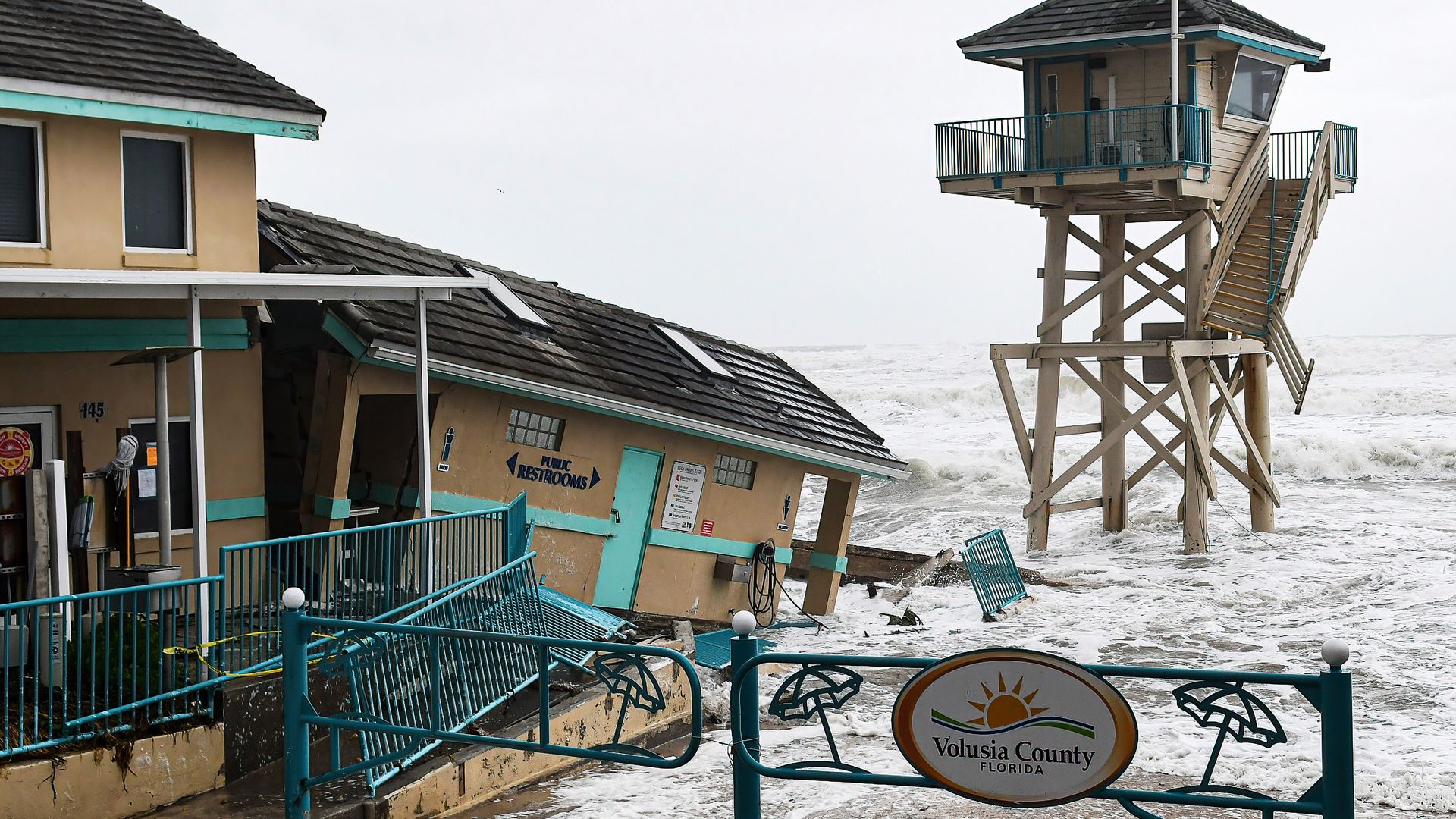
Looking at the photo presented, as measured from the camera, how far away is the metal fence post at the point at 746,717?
21.2 feet

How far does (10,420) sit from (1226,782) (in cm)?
1100

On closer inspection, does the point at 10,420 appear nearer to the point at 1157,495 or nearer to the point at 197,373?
the point at 197,373

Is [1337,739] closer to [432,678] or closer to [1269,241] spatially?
[432,678]

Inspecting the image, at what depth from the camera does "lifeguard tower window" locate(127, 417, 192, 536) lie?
48.0ft

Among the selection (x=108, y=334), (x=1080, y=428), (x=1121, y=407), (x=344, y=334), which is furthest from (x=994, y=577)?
(x=108, y=334)

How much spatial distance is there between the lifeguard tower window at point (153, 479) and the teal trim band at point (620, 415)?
6.97 feet

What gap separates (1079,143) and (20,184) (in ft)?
56.5

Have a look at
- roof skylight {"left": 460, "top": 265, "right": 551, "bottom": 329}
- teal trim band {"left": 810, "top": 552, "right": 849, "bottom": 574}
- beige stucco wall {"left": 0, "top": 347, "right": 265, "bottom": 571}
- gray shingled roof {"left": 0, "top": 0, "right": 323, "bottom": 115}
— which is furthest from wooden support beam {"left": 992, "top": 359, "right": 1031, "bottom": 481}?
gray shingled roof {"left": 0, "top": 0, "right": 323, "bottom": 115}

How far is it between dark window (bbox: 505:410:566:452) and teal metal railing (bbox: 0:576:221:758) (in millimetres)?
6593

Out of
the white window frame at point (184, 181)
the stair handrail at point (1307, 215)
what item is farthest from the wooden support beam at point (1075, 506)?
the white window frame at point (184, 181)

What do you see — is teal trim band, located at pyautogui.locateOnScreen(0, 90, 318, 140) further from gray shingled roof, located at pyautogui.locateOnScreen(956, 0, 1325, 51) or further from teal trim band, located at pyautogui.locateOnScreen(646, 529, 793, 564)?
gray shingled roof, located at pyautogui.locateOnScreen(956, 0, 1325, 51)

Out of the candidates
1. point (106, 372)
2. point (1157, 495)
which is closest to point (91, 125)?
point (106, 372)

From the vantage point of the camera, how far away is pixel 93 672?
377 inches

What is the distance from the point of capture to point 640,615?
53.9 ft
